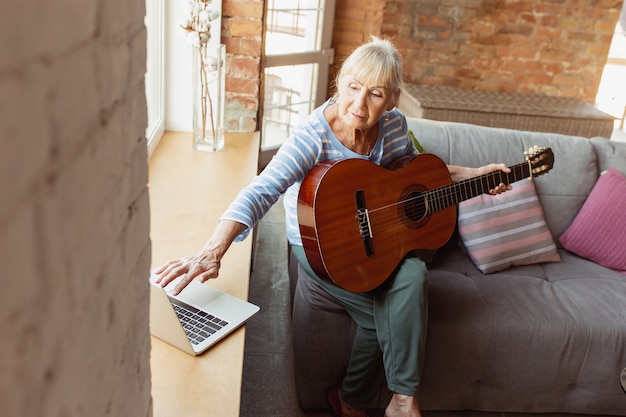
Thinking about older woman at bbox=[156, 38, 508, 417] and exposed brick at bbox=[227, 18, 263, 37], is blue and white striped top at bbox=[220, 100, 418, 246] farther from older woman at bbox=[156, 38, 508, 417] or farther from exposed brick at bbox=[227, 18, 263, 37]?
exposed brick at bbox=[227, 18, 263, 37]

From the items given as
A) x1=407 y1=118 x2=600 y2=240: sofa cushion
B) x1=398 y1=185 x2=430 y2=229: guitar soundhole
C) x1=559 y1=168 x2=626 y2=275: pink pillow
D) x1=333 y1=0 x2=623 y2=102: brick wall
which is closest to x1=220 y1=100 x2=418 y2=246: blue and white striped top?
x1=398 y1=185 x2=430 y2=229: guitar soundhole

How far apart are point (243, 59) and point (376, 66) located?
974 millimetres

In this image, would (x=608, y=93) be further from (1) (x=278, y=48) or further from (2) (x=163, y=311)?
(2) (x=163, y=311)

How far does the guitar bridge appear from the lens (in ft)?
5.98

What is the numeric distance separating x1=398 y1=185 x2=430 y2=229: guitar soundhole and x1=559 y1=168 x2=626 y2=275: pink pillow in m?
0.86

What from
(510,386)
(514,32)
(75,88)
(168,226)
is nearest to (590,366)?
(510,386)

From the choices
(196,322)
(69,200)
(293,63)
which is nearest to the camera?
(69,200)

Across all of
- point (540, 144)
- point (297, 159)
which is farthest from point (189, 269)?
point (540, 144)

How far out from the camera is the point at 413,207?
1974 millimetres

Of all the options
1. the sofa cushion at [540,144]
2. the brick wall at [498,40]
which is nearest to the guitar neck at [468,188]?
the sofa cushion at [540,144]

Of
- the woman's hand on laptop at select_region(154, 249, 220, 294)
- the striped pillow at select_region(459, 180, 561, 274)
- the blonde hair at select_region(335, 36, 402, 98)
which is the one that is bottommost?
the striped pillow at select_region(459, 180, 561, 274)

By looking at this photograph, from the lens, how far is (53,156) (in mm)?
489

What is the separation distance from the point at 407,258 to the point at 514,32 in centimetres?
322

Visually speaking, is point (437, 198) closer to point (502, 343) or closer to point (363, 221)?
point (363, 221)
